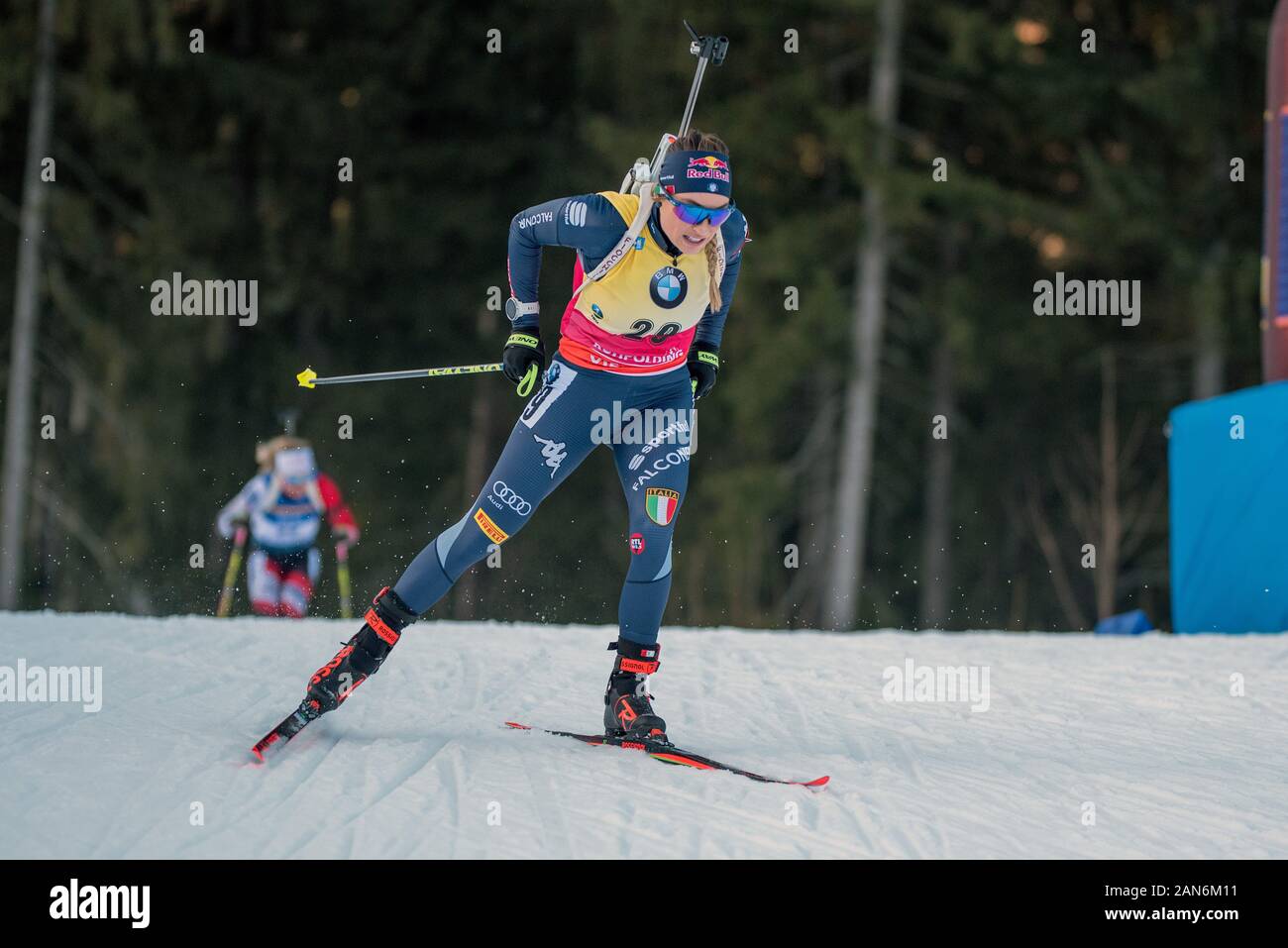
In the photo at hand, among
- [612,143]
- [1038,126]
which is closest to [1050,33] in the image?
[1038,126]

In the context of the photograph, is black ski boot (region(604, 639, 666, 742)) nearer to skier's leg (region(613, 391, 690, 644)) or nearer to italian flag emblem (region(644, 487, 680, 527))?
skier's leg (region(613, 391, 690, 644))

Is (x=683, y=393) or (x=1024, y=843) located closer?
(x=1024, y=843)

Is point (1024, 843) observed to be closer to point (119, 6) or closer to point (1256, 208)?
point (1256, 208)

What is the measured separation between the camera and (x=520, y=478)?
3.99 metres

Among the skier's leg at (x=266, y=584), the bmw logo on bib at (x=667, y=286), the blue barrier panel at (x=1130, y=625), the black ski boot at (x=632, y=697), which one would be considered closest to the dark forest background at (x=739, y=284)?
the skier's leg at (x=266, y=584)

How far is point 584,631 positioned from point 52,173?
34.6 ft

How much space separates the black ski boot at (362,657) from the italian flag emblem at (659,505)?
0.73 metres

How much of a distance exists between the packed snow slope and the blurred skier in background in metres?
3.26

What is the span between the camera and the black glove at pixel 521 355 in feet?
13.5

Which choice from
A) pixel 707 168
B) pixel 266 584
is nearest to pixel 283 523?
pixel 266 584

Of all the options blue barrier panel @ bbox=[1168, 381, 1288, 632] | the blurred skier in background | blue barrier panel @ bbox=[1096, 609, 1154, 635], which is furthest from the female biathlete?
the blurred skier in background

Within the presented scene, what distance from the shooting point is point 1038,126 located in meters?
16.0

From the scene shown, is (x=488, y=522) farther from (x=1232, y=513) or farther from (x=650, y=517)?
(x=1232, y=513)

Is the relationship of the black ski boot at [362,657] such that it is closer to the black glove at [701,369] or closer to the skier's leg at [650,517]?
the skier's leg at [650,517]
